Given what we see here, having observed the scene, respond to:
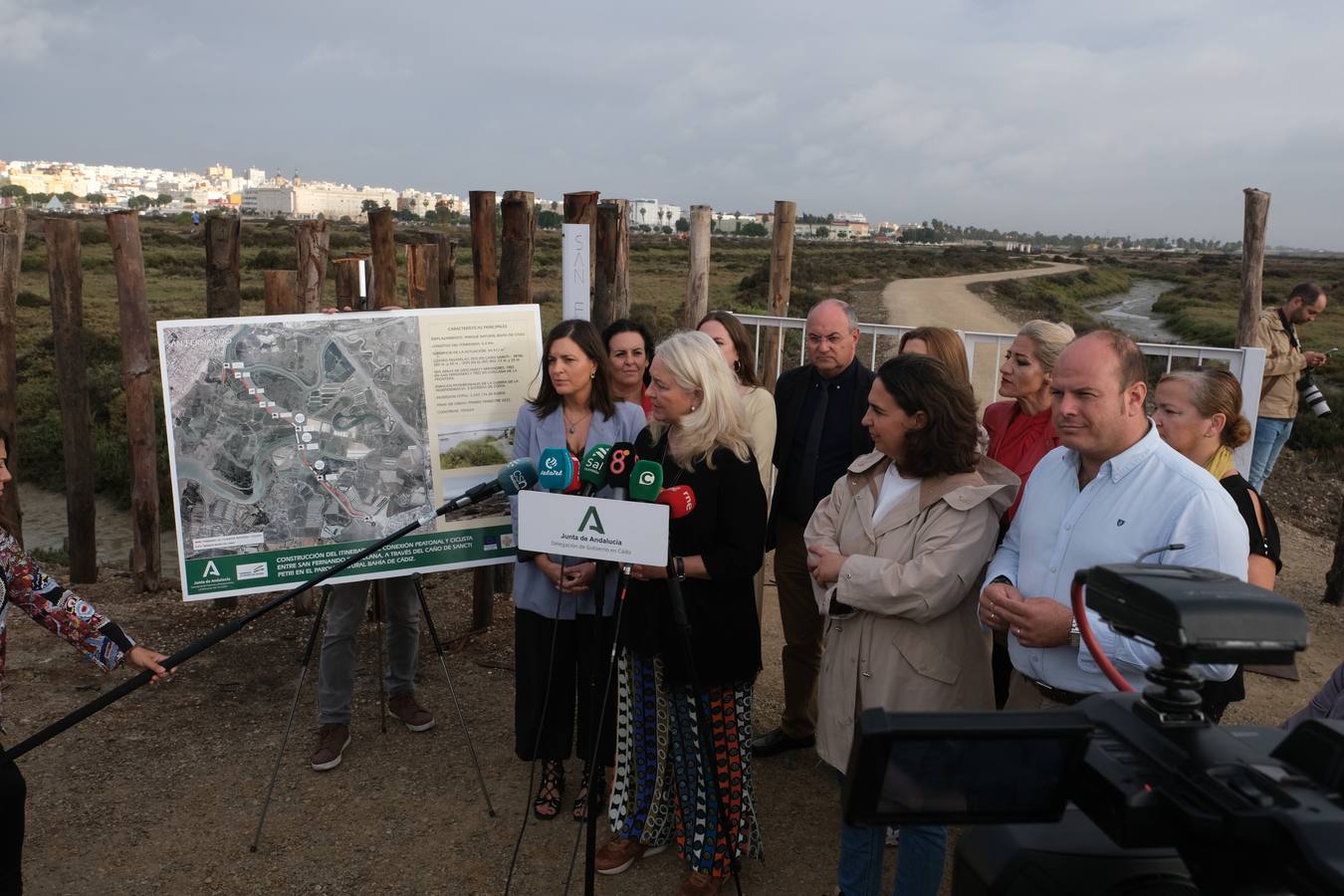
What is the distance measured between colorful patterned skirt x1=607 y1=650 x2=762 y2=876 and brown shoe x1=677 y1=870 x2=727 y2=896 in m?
0.03

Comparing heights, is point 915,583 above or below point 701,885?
above

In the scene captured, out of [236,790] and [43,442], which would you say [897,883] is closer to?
[236,790]

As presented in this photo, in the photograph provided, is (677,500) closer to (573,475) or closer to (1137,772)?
(573,475)

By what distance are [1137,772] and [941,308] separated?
34.3 metres

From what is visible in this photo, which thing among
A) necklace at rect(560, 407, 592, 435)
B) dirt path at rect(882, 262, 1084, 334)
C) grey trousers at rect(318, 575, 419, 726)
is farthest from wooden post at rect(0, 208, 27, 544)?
dirt path at rect(882, 262, 1084, 334)

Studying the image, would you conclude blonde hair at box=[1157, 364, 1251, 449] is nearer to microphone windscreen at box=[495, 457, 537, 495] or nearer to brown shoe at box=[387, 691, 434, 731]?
microphone windscreen at box=[495, 457, 537, 495]

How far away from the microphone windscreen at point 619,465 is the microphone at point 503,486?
41cm

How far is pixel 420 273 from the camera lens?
5820 millimetres

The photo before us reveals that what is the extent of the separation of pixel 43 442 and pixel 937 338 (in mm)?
12721

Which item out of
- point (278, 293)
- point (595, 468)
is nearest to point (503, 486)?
point (595, 468)

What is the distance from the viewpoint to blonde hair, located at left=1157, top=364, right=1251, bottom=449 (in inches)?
145

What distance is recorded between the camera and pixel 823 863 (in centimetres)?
397

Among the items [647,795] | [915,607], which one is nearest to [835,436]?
[915,607]

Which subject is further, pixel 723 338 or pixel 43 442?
pixel 43 442
